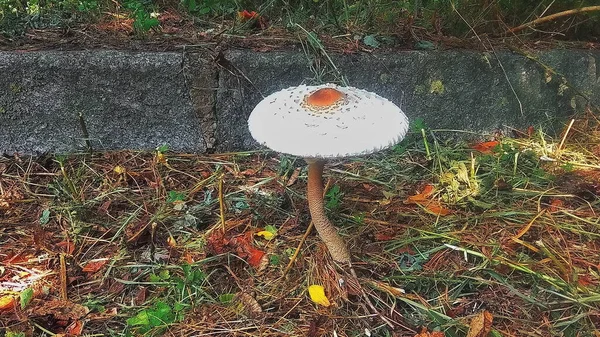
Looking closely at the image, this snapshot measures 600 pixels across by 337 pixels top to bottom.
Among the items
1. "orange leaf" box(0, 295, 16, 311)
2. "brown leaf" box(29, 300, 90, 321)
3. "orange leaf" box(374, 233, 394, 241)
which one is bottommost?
"orange leaf" box(374, 233, 394, 241)

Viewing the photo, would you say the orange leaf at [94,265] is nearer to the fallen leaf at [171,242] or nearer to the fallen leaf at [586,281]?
the fallen leaf at [171,242]

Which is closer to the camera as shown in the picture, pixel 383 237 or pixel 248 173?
pixel 383 237

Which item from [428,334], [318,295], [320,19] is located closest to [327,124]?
[318,295]

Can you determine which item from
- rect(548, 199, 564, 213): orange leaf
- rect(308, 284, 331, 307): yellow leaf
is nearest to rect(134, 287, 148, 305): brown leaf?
rect(308, 284, 331, 307): yellow leaf

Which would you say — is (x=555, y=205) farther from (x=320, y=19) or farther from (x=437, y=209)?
(x=320, y=19)

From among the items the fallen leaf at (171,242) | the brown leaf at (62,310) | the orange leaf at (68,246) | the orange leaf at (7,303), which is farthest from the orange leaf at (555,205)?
the orange leaf at (7,303)

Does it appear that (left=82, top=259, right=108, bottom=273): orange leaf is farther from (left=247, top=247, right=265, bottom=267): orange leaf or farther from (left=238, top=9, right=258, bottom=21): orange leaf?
(left=238, top=9, right=258, bottom=21): orange leaf
